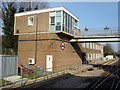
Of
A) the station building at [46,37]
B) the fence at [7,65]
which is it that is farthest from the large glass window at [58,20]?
the fence at [7,65]

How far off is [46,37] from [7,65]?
5912mm

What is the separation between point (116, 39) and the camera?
1920cm

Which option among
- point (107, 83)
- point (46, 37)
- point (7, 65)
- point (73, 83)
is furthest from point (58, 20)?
point (107, 83)

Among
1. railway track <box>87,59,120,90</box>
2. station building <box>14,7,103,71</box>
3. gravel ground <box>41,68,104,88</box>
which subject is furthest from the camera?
station building <box>14,7,103,71</box>

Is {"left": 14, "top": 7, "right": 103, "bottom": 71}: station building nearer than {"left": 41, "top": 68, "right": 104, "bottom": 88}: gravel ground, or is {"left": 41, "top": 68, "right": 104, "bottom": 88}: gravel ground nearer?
{"left": 41, "top": 68, "right": 104, "bottom": 88}: gravel ground

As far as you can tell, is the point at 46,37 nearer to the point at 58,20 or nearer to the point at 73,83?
the point at 58,20

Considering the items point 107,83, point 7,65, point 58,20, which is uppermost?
point 58,20

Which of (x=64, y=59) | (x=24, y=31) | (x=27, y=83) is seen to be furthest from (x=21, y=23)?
(x=27, y=83)

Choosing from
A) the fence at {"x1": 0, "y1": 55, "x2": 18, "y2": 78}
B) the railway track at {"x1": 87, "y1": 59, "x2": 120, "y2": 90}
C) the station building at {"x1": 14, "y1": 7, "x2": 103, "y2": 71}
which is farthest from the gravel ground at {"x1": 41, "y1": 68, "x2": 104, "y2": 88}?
the fence at {"x1": 0, "y1": 55, "x2": 18, "y2": 78}

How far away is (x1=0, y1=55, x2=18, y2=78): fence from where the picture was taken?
1282 centimetres

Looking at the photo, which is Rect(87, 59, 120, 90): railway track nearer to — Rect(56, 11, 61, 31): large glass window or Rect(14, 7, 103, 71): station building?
Rect(14, 7, 103, 71): station building

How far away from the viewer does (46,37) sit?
17547 mm

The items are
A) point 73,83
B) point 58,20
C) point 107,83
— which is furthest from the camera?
point 58,20

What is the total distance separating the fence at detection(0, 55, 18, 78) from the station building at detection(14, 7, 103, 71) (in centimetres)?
367
